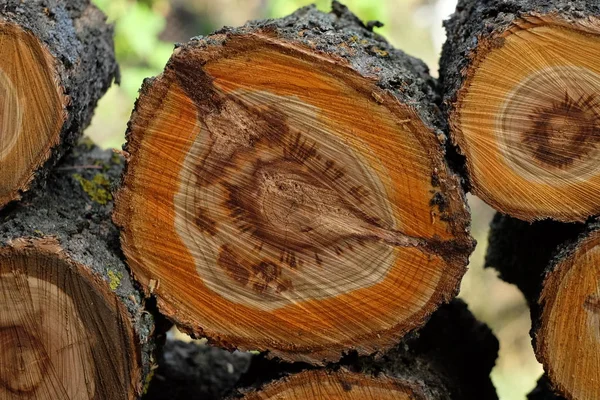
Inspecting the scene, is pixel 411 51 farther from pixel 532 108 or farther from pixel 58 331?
pixel 58 331

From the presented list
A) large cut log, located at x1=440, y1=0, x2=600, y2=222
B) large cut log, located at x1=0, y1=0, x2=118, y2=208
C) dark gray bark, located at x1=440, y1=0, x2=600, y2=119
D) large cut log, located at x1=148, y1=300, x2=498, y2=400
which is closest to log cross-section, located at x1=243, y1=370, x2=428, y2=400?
large cut log, located at x1=148, y1=300, x2=498, y2=400

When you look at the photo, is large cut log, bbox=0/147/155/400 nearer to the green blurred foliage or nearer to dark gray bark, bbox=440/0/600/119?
dark gray bark, bbox=440/0/600/119

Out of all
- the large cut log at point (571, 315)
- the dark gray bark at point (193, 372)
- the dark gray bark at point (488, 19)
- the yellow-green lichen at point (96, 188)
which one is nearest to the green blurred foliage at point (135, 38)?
the dark gray bark at point (193, 372)

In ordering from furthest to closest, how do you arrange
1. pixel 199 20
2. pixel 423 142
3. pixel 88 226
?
pixel 199 20
pixel 88 226
pixel 423 142

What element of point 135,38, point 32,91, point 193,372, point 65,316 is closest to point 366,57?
point 32,91

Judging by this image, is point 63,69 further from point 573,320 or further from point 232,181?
point 573,320

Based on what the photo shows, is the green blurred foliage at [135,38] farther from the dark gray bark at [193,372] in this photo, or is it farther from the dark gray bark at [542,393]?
the dark gray bark at [542,393]

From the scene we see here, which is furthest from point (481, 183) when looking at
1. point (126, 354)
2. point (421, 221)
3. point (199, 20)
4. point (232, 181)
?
point (199, 20)
